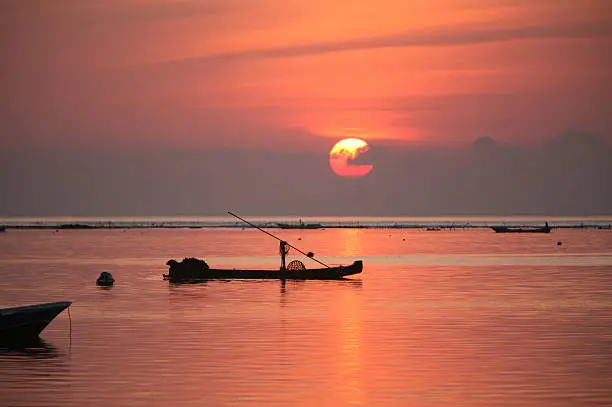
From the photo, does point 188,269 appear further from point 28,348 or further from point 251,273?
point 28,348

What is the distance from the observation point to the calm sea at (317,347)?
2719 cm

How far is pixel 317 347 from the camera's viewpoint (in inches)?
1426

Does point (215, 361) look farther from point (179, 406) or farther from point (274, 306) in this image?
point (274, 306)

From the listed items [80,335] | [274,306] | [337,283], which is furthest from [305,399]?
[337,283]

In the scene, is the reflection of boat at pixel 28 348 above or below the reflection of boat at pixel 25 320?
below

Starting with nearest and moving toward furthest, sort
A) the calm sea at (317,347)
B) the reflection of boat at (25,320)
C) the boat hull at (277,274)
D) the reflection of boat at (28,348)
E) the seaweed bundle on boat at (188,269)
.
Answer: the calm sea at (317,347) → the reflection of boat at (28,348) → the reflection of boat at (25,320) → the boat hull at (277,274) → the seaweed bundle on boat at (188,269)

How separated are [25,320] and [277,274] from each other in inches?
1448

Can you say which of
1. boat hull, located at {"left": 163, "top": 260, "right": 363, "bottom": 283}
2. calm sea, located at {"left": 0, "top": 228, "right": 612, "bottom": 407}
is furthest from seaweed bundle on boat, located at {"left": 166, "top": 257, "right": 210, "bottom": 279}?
calm sea, located at {"left": 0, "top": 228, "right": 612, "bottom": 407}

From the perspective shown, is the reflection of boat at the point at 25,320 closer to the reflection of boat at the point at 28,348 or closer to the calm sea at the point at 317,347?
the reflection of boat at the point at 28,348

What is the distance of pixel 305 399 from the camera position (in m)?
26.3

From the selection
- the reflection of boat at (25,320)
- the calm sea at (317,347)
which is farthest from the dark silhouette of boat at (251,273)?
the reflection of boat at (25,320)

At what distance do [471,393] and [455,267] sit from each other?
67.8 metres

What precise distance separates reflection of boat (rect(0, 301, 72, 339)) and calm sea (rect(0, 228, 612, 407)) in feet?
2.36

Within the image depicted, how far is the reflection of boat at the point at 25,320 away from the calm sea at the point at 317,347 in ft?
2.36
